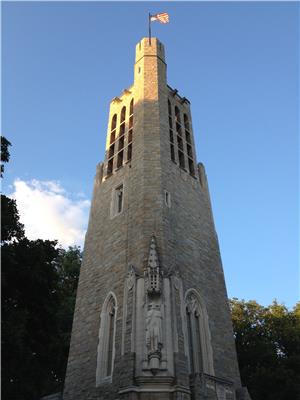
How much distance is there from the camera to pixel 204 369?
14.6m

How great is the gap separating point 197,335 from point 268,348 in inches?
407

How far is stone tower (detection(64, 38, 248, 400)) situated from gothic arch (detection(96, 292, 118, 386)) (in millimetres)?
37

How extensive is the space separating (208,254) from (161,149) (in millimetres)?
5496

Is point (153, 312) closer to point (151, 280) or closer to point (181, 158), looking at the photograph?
point (151, 280)

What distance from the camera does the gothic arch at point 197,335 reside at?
14.6 meters

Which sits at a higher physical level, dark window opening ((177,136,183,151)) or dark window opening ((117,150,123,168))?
dark window opening ((177,136,183,151))

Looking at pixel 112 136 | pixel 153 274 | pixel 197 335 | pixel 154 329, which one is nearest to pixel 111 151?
pixel 112 136

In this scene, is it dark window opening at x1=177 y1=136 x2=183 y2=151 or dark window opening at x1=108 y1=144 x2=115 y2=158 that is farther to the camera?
dark window opening at x1=108 y1=144 x2=115 y2=158

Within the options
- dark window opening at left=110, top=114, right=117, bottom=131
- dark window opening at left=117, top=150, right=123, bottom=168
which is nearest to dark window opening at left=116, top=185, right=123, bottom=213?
dark window opening at left=117, top=150, right=123, bottom=168

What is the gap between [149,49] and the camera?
25688 millimetres

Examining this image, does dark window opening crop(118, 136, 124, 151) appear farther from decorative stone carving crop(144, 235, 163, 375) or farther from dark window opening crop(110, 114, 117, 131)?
decorative stone carving crop(144, 235, 163, 375)

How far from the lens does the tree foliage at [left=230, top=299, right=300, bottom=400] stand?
21.3 meters

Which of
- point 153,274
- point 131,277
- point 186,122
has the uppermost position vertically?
point 186,122

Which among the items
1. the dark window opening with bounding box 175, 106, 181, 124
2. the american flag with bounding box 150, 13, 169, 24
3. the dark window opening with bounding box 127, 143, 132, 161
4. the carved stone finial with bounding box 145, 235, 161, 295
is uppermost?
the american flag with bounding box 150, 13, 169, 24
